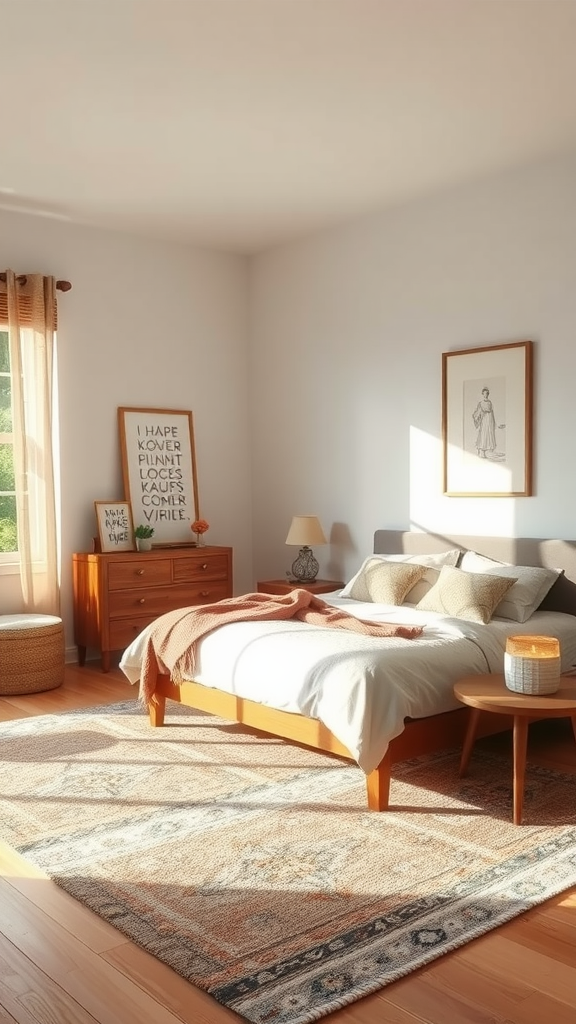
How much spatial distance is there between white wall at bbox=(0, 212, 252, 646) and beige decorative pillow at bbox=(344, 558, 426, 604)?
1936mm

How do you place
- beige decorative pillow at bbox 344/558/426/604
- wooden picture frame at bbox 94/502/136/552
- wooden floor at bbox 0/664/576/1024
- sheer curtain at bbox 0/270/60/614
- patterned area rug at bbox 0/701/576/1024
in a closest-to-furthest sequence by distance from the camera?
wooden floor at bbox 0/664/576/1024, patterned area rug at bbox 0/701/576/1024, beige decorative pillow at bbox 344/558/426/604, sheer curtain at bbox 0/270/60/614, wooden picture frame at bbox 94/502/136/552

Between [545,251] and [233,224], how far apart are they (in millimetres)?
2093

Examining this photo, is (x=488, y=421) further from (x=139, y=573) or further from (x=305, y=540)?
(x=139, y=573)

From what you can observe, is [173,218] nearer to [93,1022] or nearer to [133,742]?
[133,742]

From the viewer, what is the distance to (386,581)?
4996 mm

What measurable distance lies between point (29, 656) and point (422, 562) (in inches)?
88.9

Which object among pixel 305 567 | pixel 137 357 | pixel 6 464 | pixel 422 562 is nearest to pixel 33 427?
pixel 6 464

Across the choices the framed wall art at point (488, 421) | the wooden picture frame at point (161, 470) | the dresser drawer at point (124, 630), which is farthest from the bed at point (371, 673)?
the wooden picture frame at point (161, 470)

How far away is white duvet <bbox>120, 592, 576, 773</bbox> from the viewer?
3377 millimetres

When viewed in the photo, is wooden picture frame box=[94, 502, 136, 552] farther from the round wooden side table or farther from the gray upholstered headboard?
the round wooden side table

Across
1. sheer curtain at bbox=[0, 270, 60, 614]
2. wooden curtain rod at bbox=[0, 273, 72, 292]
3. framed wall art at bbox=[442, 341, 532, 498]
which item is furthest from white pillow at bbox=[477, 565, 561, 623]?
wooden curtain rod at bbox=[0, 273, 72, 292]

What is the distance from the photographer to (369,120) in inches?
171

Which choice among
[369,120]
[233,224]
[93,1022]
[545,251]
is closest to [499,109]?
[369,120]

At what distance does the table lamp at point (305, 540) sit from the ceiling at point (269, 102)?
195 cm
